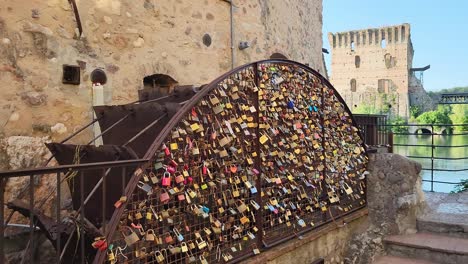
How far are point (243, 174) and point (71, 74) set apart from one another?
1907mm

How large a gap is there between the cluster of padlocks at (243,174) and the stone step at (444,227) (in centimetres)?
88

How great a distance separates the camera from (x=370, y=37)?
129 feet

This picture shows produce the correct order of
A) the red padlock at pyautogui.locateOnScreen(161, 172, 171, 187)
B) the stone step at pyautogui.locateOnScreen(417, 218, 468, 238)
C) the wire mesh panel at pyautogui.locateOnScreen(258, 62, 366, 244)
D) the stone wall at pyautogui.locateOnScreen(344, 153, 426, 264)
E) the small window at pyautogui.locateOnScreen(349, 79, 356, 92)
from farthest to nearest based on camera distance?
the small window at pyautogui.locateOnScreen(349, 79, 356, 92) → the stone wall at pyautogui.locateOnScreen(344, 153, 426, 264) → the stone step at pyautogui.locateOnScreen(417, 218, 468, 238) → the wire mesh panel at pyautogui.locateOnScreen(258, 62, 366, 244) → the red padlock at pyautogui.locateOnScreen(161, 172, 171, 187)

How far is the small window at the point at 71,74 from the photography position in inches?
141

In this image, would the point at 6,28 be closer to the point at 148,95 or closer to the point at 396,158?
the point at 148,95

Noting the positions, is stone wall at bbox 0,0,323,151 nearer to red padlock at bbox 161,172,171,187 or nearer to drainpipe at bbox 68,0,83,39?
drainpipe at bbox 68,0,83,39

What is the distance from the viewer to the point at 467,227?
13.6 ft

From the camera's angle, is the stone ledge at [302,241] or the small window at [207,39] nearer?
the stone ledge at [302,241]

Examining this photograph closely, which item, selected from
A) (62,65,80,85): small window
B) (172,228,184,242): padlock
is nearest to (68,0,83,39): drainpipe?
(62,65,80,85): small window

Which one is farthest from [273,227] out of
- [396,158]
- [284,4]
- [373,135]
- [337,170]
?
[284,4]

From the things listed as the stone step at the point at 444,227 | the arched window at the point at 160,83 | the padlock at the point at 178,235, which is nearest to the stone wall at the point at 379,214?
the stone step at the point at 444,227

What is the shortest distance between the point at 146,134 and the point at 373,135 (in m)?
4.24

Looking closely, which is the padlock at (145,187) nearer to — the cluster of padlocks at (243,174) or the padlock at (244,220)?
the cluster of padlocks at (243,174)

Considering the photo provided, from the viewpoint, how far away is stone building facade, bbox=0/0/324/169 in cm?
322
